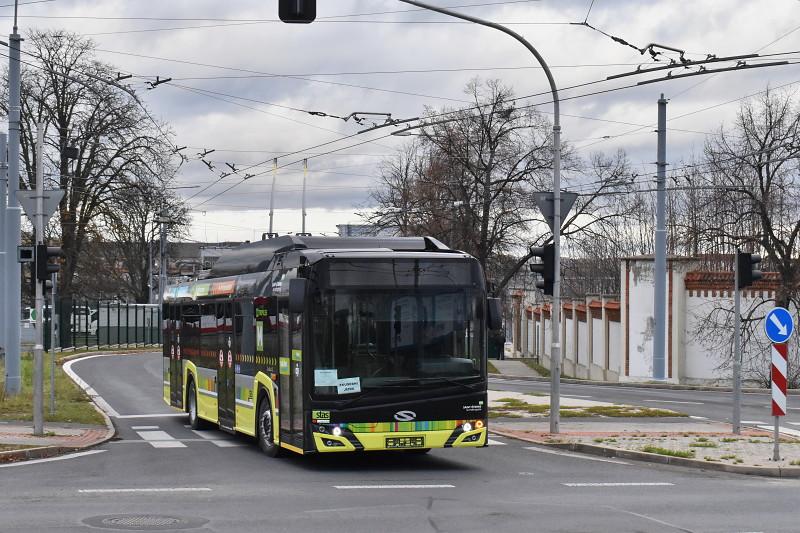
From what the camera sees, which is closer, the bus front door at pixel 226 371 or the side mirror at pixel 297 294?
the side mirror at pixel 297 294

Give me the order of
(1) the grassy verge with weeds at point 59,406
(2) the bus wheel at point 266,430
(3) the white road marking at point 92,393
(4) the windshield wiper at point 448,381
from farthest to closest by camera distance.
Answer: (3) the white road marking at point 92,393 → (1) the grassy verge with weeds at point 59,406 → (2) the bus wheel at point 266,430 → (4) the windshield wiper at point 448,381

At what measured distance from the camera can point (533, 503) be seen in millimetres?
12922

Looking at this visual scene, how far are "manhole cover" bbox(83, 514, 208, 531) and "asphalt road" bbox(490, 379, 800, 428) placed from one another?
679 inches

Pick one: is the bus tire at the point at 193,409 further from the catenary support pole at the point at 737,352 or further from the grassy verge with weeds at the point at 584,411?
the catenary support pole at the point at 737,352

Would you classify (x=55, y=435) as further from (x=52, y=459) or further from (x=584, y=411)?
(x=584, y=411)

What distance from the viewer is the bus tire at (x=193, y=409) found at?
23188 mm

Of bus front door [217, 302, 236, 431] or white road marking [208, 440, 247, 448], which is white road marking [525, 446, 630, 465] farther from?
bus front door [217, 302, 236, 431]

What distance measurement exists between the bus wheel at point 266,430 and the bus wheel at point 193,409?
16.5 feet

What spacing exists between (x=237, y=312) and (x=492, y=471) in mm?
5553

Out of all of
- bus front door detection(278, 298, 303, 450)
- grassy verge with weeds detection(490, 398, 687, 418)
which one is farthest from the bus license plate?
grassy verge with weeds detection(490, 398, 687, 418)

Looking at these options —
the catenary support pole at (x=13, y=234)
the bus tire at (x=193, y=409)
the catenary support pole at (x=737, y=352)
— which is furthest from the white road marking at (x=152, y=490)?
the catenary support pole at (x=13, y=234)

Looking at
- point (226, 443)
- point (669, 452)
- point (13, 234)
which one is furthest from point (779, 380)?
point (13, 234)

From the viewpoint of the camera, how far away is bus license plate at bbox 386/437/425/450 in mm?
15727

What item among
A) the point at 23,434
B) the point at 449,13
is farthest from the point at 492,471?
the point at 23,434
